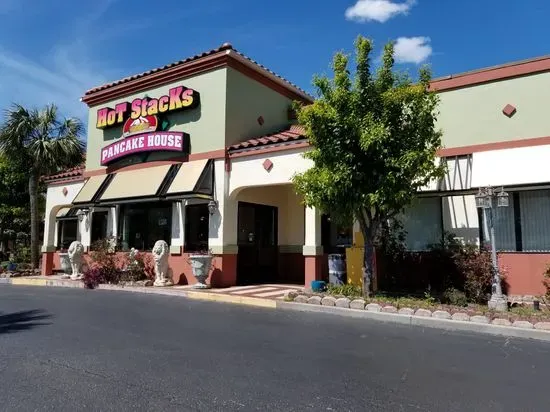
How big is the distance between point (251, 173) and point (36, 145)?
1165cm

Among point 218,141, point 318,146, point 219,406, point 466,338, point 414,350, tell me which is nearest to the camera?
point 219,406

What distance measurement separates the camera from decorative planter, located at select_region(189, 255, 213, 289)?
46.4 feet

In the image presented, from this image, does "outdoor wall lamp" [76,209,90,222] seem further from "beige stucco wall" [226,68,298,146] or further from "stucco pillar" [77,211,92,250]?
"beige stucco wall" [226,68,298,146]

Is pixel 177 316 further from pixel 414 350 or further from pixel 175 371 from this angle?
pixel 414 350

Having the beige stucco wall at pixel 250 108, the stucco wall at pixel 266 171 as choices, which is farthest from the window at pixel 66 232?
the stucco wall at pixel 266 171

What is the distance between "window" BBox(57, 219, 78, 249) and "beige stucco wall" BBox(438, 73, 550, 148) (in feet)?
57.2

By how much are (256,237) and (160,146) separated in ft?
15.1

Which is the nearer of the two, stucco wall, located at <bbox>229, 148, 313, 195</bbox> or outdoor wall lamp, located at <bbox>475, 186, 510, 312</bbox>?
outdoor wall lamp, located at <bbox>475, 186, 510, 312</bbox>

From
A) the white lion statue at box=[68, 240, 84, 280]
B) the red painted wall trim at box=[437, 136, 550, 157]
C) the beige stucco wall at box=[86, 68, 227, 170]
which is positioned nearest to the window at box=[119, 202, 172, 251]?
the white lion statue at box=[68, 240, 84, 280]

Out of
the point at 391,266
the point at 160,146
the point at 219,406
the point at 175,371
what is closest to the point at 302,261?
the point at 391,266

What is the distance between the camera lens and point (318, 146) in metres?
10.9

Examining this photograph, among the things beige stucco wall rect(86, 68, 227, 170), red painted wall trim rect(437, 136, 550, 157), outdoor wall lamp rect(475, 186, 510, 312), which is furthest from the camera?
beige stucco wall rect(86, 68, 227, 170)

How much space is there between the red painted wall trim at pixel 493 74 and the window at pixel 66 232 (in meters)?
17.4

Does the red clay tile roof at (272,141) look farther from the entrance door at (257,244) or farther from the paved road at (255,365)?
the paved road at (255,365)
